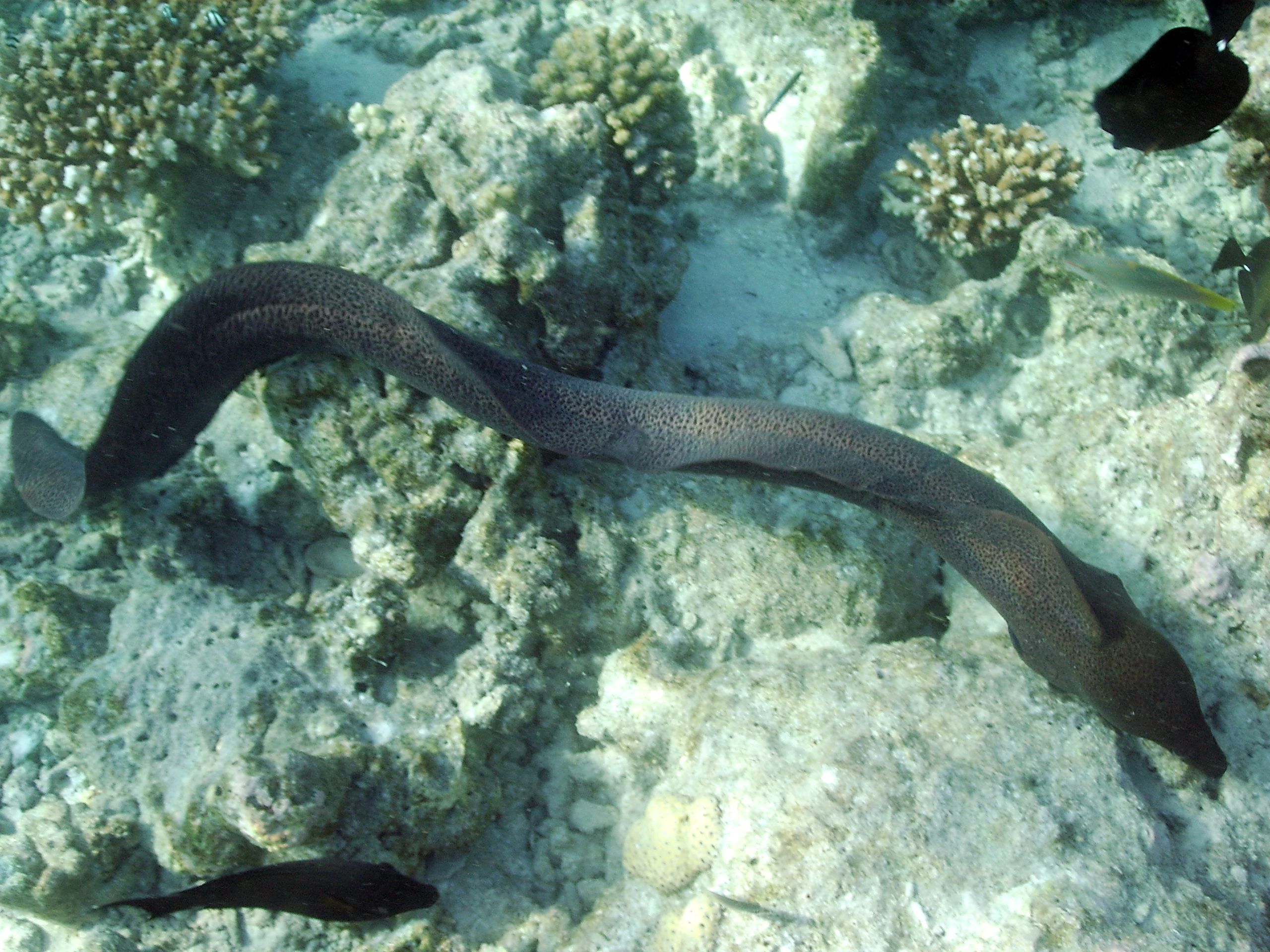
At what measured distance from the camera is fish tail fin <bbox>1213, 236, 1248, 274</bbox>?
4.21m

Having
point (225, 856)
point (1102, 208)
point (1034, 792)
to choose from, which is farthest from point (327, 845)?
point (1102, 208)

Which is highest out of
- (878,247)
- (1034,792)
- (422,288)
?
(422,288)

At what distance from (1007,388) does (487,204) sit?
12.3 ft

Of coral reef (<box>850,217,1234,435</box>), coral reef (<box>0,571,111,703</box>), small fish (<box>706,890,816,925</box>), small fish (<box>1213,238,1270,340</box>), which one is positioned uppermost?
small fish (<box>1213,238,1270,340</box>)

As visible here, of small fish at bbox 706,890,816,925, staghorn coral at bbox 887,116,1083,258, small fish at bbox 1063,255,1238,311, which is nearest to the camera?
small fish at bbox 706,890,816,925

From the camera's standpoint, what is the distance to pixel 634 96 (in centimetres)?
498

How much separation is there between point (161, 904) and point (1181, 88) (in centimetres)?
572

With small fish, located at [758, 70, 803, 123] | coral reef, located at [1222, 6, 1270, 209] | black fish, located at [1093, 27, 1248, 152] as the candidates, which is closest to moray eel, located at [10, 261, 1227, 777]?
black fish, located at [1093, 27, 1248, 152]

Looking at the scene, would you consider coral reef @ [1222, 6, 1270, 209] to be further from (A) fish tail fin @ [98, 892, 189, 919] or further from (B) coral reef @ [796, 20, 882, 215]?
(A) fish tail fin @ [98, 892, 189, 919]

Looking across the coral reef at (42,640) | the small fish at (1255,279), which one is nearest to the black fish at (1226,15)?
the small fish at (1255,279)

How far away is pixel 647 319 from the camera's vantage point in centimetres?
442

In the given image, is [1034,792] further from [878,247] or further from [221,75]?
[221,75]

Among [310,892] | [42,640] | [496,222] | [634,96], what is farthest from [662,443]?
[42,640]

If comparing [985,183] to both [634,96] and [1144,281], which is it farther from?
[634,96]
